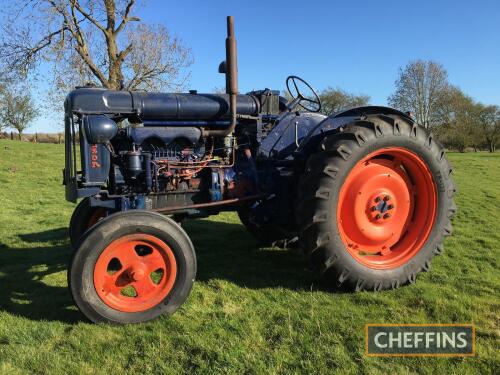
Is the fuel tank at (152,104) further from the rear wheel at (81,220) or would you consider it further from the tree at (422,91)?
the tree at (422,91)

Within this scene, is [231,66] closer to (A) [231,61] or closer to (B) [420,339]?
(A) [231,61]

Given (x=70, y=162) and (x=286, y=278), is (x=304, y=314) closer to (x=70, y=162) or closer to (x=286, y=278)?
(x=286, y=278)

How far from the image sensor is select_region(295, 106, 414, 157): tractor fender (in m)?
4.08

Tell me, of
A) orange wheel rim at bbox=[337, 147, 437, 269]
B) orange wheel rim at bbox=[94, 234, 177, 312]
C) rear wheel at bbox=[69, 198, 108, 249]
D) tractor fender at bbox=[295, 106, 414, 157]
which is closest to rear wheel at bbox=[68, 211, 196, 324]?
orange wheel rim at bbox=[94, 234, 177, 312]

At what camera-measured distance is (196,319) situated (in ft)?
10.7

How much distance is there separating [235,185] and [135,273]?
1.36m

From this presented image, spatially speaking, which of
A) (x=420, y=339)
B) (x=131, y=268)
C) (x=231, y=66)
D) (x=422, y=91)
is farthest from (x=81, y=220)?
(x=422, y=91)

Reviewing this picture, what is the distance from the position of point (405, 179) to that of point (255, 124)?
1.52 meters

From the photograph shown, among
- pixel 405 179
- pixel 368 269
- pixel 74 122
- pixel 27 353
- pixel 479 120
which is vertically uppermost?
pixel 479 120

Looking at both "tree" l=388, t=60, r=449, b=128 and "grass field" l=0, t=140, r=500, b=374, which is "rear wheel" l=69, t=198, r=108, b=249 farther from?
"tree" l=388, t=60, r=449, b=128

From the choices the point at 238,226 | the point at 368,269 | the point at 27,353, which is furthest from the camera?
the point at 238,226

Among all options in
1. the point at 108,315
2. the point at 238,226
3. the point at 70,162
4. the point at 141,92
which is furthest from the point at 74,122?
the point at 238,226

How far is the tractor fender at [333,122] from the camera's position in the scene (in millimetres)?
4082

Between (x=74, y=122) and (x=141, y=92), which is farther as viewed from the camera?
(x=141, y=92)
